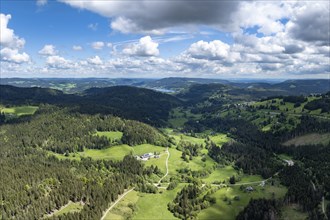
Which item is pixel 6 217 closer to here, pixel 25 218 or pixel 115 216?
pixel 25 218

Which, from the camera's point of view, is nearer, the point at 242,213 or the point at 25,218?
the point at 25,218

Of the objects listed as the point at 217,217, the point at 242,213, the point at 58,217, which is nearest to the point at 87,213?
the point at 58,217

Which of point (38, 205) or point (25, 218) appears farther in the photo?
point (38, 205)

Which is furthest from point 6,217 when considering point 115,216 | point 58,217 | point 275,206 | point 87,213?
point 275,206

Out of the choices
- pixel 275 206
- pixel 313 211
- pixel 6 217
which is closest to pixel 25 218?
pixel 6 217

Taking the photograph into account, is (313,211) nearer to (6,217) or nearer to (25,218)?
(25,218)

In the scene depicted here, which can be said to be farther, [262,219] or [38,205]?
[38,205]

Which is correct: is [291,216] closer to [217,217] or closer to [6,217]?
[217,217]
